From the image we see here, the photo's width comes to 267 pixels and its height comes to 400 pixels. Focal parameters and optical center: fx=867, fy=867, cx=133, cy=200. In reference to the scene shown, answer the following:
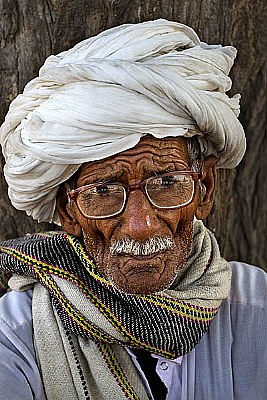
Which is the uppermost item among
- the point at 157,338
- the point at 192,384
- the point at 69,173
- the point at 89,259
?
the point at 69,173

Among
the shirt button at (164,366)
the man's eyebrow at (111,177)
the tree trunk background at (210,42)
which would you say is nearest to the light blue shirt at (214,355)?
the shirt button at (164,366)

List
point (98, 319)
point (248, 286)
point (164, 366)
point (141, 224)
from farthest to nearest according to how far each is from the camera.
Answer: point (248, 286) < point (164, 366) < point (98, 319) < point (141, 224)

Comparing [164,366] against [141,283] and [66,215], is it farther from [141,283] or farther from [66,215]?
[66,215]

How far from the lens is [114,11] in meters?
2.79

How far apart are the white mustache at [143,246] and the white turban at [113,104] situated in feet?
0.79

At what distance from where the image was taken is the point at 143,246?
2240 mm

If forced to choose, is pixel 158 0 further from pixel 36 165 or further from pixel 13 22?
pixel 36 165

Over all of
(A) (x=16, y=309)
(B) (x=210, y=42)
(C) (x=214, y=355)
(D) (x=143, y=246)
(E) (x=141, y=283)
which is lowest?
(C) (x=214, y=355)

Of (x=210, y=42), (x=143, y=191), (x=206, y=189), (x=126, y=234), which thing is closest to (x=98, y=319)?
(x=126, y=234)

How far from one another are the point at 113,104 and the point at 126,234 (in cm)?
34

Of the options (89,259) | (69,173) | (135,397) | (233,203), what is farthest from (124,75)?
(233,203)

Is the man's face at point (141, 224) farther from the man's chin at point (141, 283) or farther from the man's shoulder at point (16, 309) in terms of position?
the man's shoulder at point (16, 309)

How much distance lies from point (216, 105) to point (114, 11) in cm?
63

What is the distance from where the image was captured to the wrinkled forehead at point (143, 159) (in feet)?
7.51
